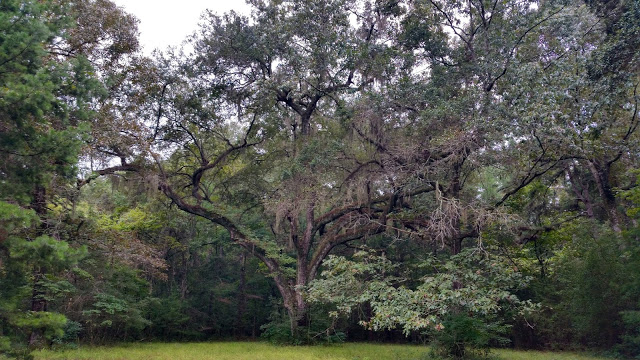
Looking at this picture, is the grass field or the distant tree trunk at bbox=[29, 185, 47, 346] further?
the grass field

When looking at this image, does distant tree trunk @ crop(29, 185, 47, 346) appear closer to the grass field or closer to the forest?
the forest

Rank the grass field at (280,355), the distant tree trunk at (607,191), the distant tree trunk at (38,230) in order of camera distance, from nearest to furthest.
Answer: the distant tree trunk at (38,230), the grass field at (280,355), the distant tree trunk at (607,191)

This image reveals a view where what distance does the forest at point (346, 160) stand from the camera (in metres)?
8.03

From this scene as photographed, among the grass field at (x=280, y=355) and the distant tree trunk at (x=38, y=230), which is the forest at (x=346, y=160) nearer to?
the distant tree trunk at (x=38, y=230)

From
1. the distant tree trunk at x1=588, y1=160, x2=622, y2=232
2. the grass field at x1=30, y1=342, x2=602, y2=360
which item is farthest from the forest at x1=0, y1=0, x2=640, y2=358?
the grass field at x1=30, y1=342, x2=602, y2=360

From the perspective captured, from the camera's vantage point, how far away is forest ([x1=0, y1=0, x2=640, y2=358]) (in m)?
8.03

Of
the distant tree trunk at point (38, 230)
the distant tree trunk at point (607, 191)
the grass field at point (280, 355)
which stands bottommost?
the grass field at point (280, 355)

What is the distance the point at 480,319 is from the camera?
10461 millimetres

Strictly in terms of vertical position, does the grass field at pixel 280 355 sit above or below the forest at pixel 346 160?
below

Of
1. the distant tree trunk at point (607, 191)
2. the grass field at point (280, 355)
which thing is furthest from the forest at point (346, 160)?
the grass field at point (280, 355)

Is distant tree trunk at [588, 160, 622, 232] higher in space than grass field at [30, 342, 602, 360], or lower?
higher

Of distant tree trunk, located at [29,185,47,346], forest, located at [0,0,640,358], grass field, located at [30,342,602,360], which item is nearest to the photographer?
forest, located at [0,0,640,358]

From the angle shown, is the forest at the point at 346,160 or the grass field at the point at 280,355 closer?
the forest at the point at 346,160

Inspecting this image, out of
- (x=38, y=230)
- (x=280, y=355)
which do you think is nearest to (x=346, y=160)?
(x=280, y=355)
